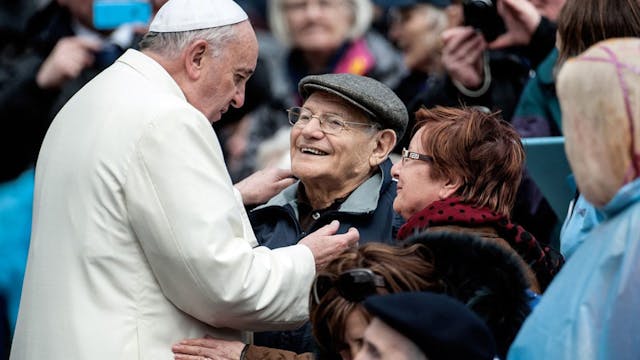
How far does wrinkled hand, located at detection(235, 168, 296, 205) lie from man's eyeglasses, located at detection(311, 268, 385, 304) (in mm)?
1450

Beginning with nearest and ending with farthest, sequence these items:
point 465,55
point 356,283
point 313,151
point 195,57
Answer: point 356,283, point 195,57, point 313,151, point 465,55

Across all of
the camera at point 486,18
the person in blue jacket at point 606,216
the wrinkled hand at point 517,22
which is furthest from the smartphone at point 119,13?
the person in blue jacket at point 606,216

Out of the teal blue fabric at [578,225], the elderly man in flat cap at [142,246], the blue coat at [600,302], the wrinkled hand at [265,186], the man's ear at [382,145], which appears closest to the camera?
the blue coat at [600,302]

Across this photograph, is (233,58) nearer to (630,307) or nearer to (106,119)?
(106,119)

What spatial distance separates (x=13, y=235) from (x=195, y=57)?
2050 mm

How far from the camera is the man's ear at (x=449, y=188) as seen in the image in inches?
160

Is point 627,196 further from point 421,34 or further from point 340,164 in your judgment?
point 421,34

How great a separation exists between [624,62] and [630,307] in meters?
0.54

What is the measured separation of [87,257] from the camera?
380cm

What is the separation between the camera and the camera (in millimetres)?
5504

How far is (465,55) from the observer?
564cm

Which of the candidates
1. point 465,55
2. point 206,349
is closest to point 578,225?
point 206,349

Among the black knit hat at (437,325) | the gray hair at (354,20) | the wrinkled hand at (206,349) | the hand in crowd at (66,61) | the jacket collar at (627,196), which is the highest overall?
the jacket collar at (627,196)

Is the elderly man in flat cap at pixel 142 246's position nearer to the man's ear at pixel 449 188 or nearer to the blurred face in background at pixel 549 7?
the man's ear at pixel 449 188
